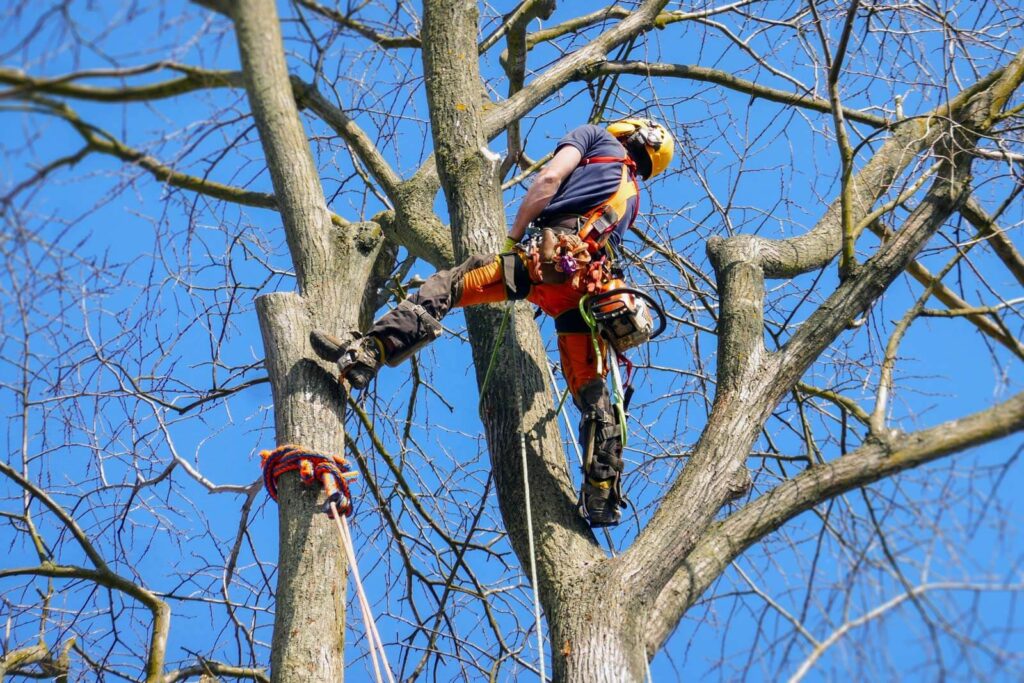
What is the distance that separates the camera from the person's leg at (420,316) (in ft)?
12.3

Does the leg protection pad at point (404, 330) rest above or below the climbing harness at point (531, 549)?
above

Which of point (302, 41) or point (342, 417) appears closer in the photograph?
point (302, 41)

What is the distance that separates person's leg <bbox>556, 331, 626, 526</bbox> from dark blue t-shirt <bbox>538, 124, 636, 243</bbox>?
0.49 metres

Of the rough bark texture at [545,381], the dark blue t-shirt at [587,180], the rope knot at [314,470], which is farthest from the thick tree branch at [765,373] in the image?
the rope knot at [314,470]

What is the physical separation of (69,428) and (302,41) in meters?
2.07

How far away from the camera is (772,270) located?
4363 mm

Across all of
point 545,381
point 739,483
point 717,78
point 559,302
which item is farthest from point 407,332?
point 717,78

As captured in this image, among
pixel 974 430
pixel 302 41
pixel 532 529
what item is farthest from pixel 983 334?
pixel 302 41

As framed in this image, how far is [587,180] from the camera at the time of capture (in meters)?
4.48

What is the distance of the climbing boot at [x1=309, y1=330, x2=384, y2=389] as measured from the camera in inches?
146

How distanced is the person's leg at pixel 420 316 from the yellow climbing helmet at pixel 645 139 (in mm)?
981

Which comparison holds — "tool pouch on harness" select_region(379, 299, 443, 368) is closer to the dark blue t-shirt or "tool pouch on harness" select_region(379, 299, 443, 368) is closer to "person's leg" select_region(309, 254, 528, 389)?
"person's leg" select_region(309, 254, 528, 389)

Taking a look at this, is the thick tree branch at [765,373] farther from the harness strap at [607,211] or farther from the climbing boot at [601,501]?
the harness strap at [607,211]

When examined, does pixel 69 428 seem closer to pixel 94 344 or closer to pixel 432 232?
pixel 94 344
